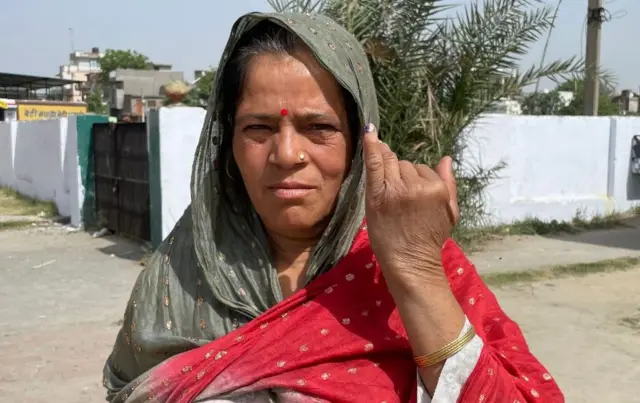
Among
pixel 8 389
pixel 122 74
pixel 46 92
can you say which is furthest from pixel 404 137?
pixel 122 74

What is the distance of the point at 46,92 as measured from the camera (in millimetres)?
35938

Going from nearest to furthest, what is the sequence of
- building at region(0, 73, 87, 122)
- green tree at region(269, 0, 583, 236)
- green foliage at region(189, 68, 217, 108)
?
green foliage at region(189, 68, 217, 108), green tree at region(269, 0, 583, 236), building at region(0, 73, 87, 122)

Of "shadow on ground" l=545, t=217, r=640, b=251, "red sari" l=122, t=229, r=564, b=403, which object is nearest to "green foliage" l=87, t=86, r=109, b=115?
"shadow on ground" l=545, t=217, r=640, b=251

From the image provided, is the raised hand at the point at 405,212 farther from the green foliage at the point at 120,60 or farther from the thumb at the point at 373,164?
the green foliage at the point at 120,60

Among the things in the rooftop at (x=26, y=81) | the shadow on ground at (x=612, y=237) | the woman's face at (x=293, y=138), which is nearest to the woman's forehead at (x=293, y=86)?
the woman's face at (x=293, y=138)

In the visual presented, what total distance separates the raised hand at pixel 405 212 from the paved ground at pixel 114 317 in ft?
10.1

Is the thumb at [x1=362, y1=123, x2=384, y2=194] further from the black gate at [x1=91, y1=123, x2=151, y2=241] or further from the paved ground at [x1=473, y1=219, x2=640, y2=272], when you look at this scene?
the black gate at [x1=91, y1=123, x2=151, y2=241]

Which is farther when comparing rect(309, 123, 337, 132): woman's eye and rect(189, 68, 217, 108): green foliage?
rect(189, 68, 217, 108): green foliage

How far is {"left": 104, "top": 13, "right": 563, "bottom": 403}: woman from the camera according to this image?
1.00 m

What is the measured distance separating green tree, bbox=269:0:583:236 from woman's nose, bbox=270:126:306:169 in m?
4.96

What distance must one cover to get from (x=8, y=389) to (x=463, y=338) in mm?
3593

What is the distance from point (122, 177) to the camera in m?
8.20

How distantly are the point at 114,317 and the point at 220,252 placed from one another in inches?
162

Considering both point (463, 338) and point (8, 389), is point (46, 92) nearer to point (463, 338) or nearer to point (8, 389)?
point (8, 389)
